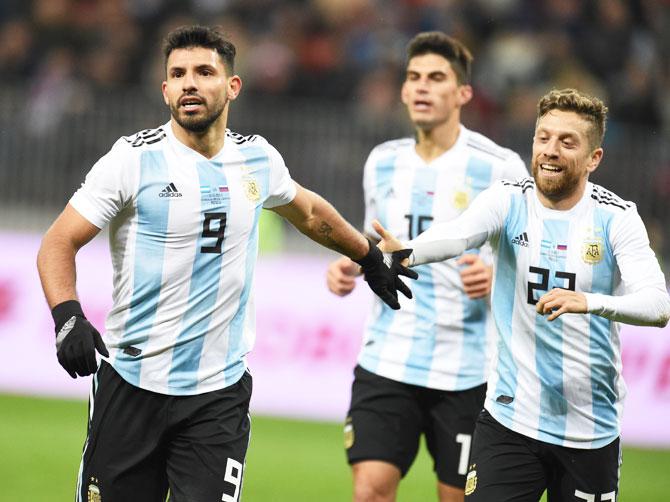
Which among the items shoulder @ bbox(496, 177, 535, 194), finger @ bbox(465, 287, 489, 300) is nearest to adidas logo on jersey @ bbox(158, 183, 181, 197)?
shoulder @ bbox(496, 177, 535, 194)

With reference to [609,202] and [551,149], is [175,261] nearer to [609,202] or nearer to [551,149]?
[551,149]

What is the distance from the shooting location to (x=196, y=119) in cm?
543

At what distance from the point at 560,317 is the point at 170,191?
5.95 feet

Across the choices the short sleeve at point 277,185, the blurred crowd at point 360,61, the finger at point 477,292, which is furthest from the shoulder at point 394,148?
the blurred crowd at point 360,61

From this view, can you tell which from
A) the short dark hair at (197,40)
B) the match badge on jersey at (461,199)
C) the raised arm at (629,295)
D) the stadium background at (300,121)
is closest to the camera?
the raised arm at (629,295)

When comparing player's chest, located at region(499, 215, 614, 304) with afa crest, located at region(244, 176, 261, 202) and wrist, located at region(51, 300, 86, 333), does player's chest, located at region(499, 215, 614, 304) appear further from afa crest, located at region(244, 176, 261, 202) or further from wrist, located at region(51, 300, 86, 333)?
wrist, located at region(51, 300, 86, 333)

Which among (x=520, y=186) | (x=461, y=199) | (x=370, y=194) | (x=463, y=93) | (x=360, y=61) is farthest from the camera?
(x=360, y=61)

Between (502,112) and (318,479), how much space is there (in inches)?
209

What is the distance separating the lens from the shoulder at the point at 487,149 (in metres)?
7.03

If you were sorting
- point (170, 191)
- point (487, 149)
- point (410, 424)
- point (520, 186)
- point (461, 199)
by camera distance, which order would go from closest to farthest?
1. point (170, 191)
2. point (520, 186)
3. point (410, 424)
4. point (461, 199)
5. point (487, 149)

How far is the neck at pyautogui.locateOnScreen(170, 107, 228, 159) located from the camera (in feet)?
18.0

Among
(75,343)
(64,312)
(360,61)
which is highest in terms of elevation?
(360,61)

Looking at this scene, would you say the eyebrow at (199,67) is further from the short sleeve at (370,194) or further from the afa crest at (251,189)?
the short sleeve at (370,194)

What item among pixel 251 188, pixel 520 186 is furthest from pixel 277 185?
pixel 520 186
